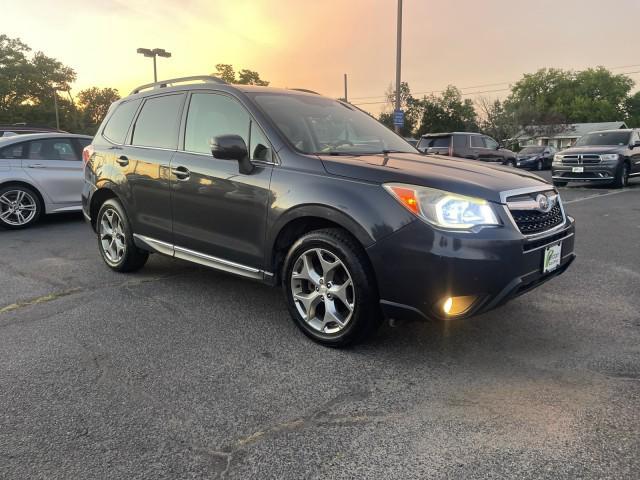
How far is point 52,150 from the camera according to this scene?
27.0ft

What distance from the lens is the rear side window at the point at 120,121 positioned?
4.98 m

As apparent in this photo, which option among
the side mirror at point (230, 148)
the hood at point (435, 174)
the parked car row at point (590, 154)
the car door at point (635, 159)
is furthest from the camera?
the car door at point (635, 159)

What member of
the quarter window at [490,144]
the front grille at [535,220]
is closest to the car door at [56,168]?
the front grille at [535,220]

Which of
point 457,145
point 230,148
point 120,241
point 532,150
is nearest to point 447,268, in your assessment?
point 230,148

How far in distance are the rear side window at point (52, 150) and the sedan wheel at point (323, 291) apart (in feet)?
21.4

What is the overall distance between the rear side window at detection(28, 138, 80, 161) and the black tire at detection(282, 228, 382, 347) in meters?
6.48

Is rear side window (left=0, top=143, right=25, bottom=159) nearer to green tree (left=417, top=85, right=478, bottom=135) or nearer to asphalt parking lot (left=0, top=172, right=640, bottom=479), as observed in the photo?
asphalt parking lot (left=0, top=172, right=640, bottom=479)

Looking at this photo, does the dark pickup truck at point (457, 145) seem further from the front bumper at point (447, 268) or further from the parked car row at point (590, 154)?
the front bumper at point (447, 268)

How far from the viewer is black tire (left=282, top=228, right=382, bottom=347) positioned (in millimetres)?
3037

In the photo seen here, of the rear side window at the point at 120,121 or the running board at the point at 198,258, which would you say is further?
the rear side window at the point at 120,121

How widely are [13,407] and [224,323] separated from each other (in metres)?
1.49

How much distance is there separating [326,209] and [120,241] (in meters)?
2.77

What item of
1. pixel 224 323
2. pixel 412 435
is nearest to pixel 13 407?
pixel 224 323

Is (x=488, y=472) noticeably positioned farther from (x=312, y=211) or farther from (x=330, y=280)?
(x=312, y=211)
